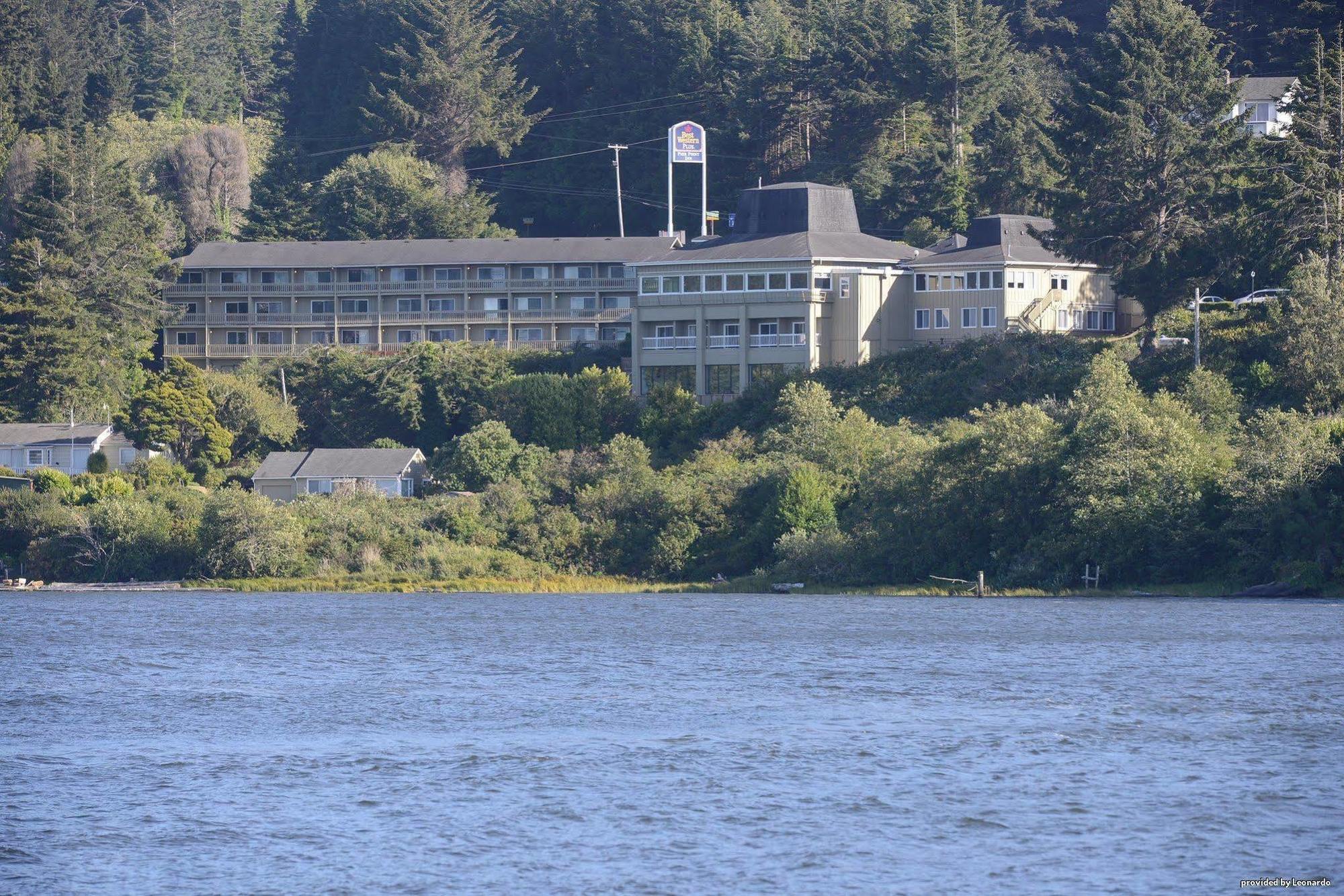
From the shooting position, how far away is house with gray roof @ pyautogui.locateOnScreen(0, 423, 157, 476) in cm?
8888

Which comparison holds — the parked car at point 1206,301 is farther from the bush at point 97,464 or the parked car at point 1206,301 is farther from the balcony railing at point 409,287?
the bush at point 97,464

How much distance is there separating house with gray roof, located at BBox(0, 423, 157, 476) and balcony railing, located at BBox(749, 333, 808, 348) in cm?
3107

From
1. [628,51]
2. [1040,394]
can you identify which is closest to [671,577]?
[1040,394]

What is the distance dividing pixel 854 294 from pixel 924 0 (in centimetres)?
3822

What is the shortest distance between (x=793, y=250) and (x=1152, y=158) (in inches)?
691

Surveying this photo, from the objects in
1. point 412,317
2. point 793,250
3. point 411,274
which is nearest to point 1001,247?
point 793,250

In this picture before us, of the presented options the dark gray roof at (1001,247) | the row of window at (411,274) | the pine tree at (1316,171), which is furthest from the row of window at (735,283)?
the pine tree at (1316,171)

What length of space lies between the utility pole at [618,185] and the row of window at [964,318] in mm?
31294

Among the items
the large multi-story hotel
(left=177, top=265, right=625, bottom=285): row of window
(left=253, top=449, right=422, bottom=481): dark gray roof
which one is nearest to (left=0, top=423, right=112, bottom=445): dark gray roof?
(left=253, top=449, right=422, bottom=481): dark gray roof

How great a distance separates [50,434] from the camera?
90375 millimetres

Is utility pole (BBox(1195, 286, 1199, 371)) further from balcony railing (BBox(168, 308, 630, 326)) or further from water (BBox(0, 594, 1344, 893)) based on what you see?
balcony railing (BBox(168, 308, 630, 326))

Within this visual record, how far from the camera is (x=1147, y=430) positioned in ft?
201

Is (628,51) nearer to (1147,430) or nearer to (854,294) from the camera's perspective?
(854,294)

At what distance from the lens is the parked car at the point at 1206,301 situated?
74.2 meters
